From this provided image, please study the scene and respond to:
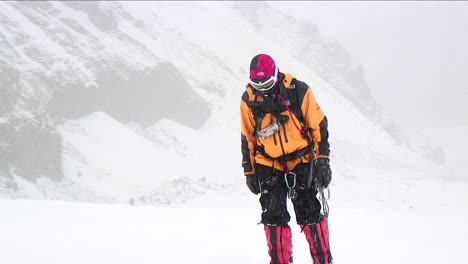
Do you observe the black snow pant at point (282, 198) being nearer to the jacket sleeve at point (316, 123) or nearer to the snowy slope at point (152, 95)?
the jacket sleeve at point (316, 123)

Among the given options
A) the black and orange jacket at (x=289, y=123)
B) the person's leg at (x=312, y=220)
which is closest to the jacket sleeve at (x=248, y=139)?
the black and orange jacket at (x=289, y=123)

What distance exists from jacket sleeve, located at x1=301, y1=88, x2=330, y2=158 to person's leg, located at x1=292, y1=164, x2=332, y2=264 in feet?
0.88

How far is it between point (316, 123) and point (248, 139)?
0.69 metres

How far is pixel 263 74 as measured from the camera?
14.5ft

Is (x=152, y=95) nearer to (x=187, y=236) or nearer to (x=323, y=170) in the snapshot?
(x=187, y=236)

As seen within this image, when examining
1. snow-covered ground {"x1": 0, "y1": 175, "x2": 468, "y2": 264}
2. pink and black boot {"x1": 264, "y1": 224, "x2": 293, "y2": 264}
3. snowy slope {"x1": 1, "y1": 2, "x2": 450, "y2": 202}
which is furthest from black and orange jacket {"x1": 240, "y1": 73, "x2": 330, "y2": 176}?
snowy slope {"x1": 1, "y1": 2, "x2": 450, "y2": 202}

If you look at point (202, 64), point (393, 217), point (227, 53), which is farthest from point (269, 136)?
point (227, 53)

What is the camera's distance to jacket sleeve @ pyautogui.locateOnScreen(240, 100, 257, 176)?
184 inches

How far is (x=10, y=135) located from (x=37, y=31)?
20.2 meters

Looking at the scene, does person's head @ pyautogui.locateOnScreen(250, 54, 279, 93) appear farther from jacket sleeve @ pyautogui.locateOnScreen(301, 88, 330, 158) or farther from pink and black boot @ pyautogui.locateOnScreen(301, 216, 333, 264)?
pink and black boot @ pyautogui.locateOnScreen(301, 216, 333, 264)

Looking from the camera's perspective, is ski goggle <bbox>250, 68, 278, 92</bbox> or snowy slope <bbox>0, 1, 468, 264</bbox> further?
snowy slope <bbox>0, 1, 468, 264</bbox>

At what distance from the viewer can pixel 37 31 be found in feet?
188

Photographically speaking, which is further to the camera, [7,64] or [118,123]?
[118,123]

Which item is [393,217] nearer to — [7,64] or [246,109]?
[246,109]
